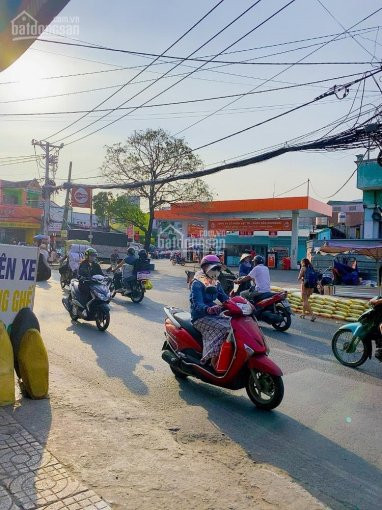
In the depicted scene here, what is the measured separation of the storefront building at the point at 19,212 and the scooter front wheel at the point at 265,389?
41.4 metres

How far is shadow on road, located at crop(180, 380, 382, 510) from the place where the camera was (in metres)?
3.29

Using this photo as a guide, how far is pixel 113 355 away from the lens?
23.5 ft

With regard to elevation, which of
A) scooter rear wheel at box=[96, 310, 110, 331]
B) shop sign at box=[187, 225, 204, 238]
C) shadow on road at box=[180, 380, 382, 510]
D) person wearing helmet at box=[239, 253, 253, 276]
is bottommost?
shadow on road at box=[180, 380, 382, 510]

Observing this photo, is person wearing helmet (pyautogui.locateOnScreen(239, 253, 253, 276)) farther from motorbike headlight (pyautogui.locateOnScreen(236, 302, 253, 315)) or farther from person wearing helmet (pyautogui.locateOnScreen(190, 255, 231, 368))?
motorbike headlight (pyautogui.locateOnScreen(236, 302, 253, 315))

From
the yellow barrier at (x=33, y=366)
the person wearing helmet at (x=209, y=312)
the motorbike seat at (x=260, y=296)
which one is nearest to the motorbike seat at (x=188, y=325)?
the person wearing helmet at (x=209, y=312)

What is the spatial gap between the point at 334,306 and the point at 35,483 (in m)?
9.84

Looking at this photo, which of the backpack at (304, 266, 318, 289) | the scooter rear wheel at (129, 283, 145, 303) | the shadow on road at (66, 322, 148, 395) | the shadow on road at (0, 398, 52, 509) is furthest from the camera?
the scooter rear wheel at (129, 283, 145, 303)

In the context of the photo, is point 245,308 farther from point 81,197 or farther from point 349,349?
point 81,197

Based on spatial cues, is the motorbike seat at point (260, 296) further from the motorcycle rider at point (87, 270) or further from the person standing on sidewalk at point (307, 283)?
the motorcycle rider at point (87, 270)

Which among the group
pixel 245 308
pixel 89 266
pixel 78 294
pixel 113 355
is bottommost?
pixel 113 355

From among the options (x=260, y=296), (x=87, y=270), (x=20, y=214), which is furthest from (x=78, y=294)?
(x=20, y=214)

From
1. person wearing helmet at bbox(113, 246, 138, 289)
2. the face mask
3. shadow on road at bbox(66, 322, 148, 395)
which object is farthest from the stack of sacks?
the face mask

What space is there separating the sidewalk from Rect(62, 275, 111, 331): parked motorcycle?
5.32 metres

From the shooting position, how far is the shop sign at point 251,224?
34.7 metres
